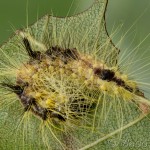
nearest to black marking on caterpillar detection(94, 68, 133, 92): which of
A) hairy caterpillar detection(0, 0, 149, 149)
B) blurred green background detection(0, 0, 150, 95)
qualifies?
hairy caterpillar detection(0, 0, 149, 149)

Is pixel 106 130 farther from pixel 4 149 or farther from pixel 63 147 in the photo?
pixel 4 149

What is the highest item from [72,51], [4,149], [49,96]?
[72,51]

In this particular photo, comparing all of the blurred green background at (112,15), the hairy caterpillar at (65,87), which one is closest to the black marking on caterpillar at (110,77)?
the hairy caterpillar at (65,87)

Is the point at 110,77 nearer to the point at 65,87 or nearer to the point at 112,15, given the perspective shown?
the point at 65,87

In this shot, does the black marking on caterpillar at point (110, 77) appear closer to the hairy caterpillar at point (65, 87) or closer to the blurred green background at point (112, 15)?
the hairy caterpillar at point (65, 87)

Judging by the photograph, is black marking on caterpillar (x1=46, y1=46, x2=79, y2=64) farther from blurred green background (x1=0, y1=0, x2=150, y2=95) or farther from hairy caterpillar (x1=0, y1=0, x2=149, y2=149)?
blurred green background (x1=0, y1=0, x2=150, y2=95)

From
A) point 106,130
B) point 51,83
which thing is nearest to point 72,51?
point 51,83
